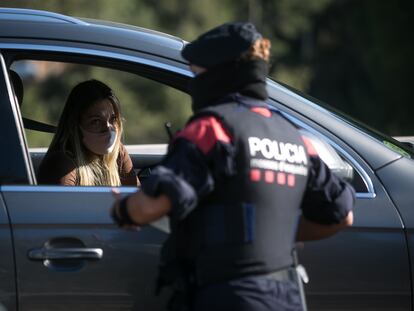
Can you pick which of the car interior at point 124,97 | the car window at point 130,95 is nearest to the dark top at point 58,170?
the car interior at point 124,97

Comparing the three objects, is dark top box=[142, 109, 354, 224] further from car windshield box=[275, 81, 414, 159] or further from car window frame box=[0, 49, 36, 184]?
car windshield box=[275, 81, 414, 159]

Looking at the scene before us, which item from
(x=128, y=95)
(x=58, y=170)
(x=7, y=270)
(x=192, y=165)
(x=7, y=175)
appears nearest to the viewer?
(x=192, y=165)

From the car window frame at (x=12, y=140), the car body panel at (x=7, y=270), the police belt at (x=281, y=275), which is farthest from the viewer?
the car window frame at (x=12, y=140)

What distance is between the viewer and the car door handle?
3.60m

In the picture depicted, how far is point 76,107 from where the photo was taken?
4.60 metres

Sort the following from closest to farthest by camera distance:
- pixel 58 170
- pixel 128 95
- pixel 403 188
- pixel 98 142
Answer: pixel 403 188 < pixel 58 170 < pixel 98 142 < pixel 128 95

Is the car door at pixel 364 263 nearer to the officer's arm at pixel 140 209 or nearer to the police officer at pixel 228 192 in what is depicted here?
the police officer at pixel 228 192

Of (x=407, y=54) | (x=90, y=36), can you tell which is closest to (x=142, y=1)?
(x=407, y=54)

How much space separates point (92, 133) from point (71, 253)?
1050 mm

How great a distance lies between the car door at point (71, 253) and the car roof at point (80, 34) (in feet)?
1.85

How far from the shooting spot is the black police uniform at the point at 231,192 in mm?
2965

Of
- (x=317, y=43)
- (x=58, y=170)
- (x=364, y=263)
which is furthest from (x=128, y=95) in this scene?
→ (x=364, y=263)

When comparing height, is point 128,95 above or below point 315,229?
above

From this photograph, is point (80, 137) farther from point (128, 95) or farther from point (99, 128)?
point (128, 95)
